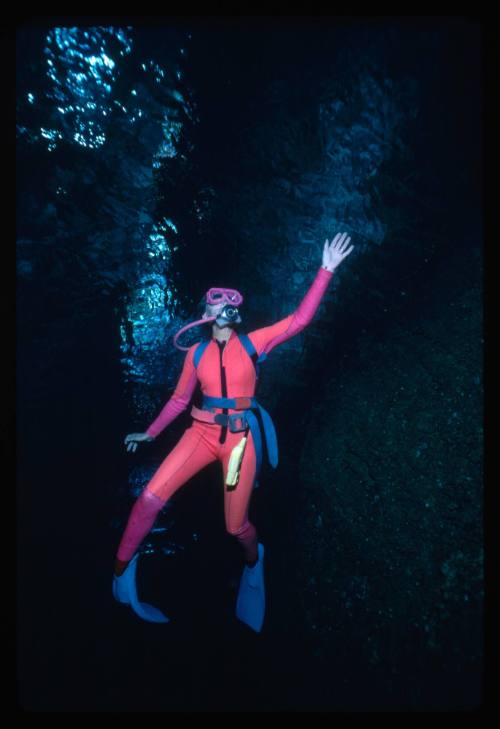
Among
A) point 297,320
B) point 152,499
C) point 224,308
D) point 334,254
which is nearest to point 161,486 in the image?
point 152,499

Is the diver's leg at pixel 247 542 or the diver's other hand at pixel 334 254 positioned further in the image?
the diver's leg at pixel 247 542

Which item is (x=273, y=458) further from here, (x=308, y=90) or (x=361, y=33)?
(x=361, y=33)

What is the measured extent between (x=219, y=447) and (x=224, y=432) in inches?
5.2

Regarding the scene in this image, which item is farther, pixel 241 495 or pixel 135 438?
pixel 135 438

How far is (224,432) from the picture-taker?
2271 millimetres

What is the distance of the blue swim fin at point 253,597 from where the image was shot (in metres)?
2.43

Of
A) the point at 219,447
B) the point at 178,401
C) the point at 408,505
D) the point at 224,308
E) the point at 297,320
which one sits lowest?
the point at 408,505

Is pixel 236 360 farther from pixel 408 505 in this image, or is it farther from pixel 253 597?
pixel 253 597

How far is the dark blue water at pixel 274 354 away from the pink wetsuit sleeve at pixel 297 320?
1.27 ft

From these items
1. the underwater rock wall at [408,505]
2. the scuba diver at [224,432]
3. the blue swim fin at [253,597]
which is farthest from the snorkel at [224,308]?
the blue swim fin at [253,597]

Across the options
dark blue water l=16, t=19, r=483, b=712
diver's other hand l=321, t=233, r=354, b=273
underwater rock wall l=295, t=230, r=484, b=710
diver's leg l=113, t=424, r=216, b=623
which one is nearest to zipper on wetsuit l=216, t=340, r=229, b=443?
diver's leg l=113, t=424, r=216, b=623

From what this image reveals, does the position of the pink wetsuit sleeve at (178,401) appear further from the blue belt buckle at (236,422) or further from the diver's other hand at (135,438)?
the blue belt buckle at (236,422)

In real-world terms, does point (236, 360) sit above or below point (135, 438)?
above

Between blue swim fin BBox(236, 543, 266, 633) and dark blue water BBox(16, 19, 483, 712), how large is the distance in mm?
164
